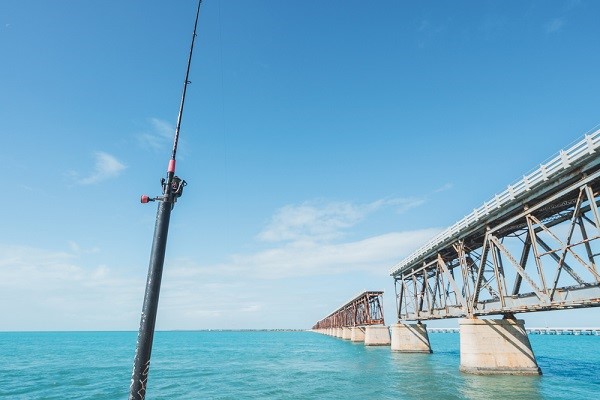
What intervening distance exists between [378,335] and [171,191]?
69.9 metres

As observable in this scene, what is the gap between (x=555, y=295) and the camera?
63.4ft

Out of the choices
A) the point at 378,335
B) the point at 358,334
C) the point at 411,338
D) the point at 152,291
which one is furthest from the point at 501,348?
the point at 358,334

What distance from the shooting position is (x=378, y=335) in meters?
66.8

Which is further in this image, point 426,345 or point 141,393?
point 426,345

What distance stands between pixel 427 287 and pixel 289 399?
23.6 m

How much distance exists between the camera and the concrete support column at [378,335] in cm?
6658

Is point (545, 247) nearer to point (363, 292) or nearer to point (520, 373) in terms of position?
point (520, 373)

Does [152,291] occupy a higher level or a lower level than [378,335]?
higher

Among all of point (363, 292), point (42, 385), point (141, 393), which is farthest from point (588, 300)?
point (363, 292)

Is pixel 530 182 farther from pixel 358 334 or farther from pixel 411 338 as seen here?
pixel 358 334

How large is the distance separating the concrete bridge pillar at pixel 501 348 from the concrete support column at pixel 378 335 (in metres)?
42.6

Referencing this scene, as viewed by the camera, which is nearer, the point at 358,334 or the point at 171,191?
the point at 171,191

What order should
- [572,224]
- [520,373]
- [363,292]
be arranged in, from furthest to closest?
[363,292] → [520,373] → [572,224]

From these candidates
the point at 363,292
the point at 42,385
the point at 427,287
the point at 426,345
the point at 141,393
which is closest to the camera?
the point at 141,393
